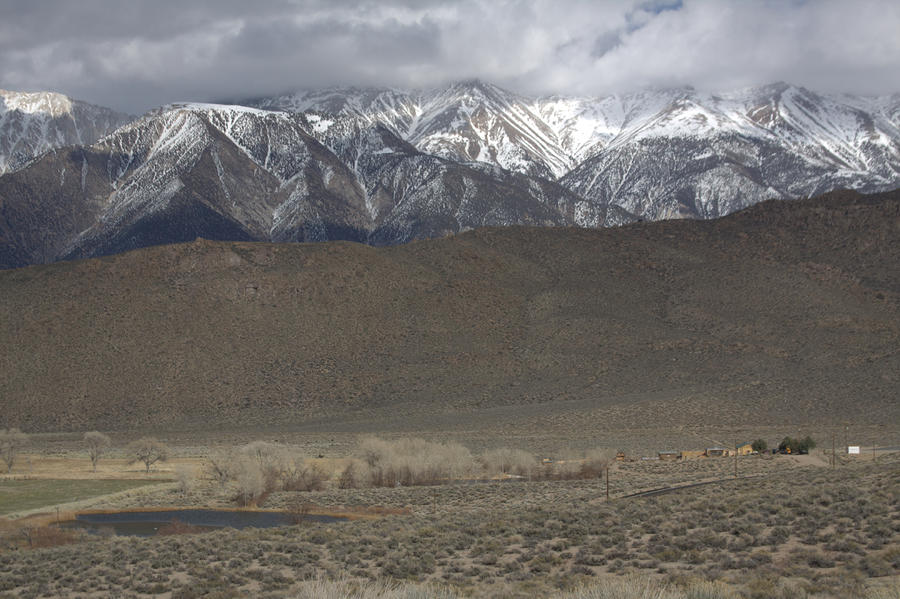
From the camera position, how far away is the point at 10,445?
67.9 metres

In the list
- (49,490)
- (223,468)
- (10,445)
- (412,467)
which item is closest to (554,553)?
(412,467)

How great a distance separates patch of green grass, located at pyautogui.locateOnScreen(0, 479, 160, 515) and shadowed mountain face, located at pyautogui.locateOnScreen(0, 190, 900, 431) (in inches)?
1077

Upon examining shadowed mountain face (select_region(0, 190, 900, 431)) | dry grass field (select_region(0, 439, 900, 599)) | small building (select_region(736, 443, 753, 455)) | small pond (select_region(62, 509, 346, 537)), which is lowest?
small pond (select_region(62, 509, 346, 537))

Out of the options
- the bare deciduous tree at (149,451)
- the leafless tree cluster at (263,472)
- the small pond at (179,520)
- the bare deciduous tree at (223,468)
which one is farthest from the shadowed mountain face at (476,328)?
the small pond at (179,520)

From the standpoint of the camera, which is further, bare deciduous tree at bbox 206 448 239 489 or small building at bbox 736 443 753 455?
small building at bbox 736 443 753 455

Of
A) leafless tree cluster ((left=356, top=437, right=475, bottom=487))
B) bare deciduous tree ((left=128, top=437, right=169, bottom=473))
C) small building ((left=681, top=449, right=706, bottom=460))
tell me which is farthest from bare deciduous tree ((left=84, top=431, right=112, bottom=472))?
small building ((left=681, top=449, right=706, bottom=460))

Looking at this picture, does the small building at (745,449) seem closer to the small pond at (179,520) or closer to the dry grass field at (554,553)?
the dry grass field at (554,553)

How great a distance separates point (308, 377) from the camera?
9456cm

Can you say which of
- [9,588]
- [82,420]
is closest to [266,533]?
[9,588]

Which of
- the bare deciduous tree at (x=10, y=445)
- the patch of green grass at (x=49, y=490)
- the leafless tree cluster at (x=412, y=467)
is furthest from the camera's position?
the bare deciduous tree at (x=10, y=445)

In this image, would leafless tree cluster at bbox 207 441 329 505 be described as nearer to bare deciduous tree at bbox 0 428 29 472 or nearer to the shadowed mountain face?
bare deciduous tree at bbox 0 428 29 472

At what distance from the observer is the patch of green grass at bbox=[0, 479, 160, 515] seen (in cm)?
4978

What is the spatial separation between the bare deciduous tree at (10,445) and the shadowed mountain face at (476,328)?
44.7 feet

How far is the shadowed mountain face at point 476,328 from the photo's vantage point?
87.3 m
